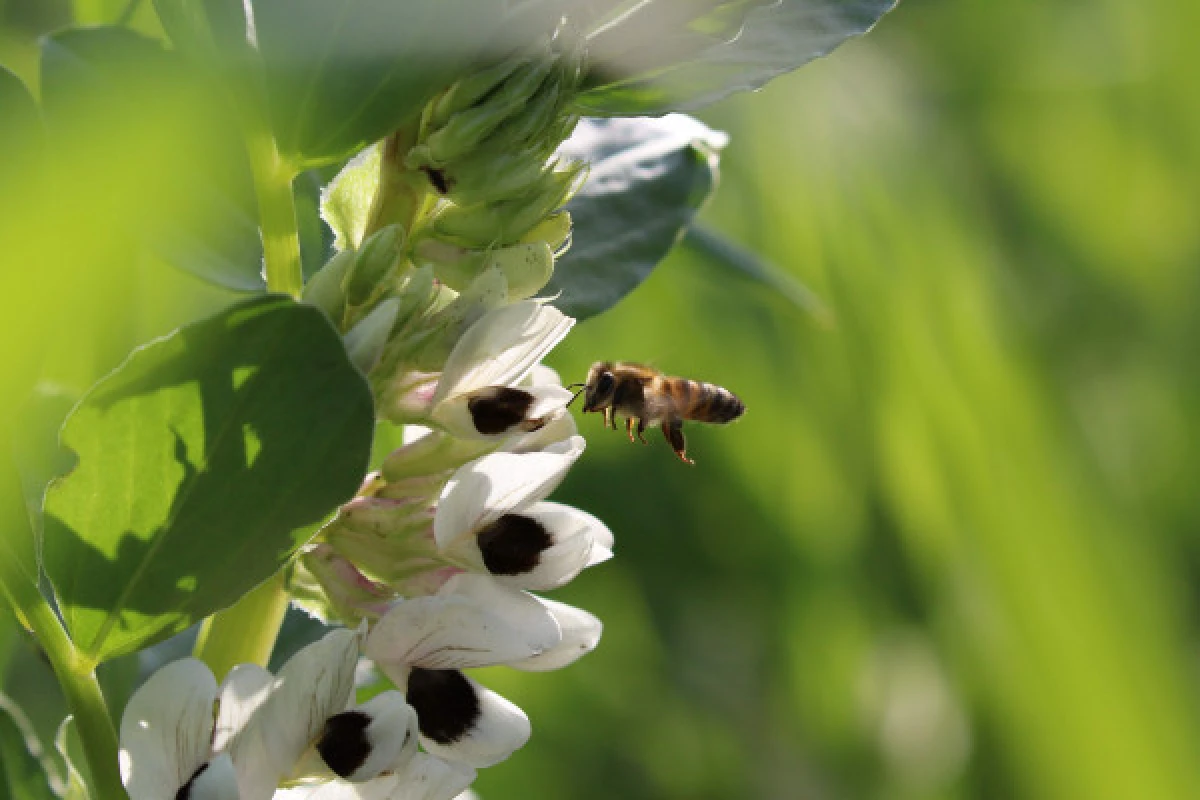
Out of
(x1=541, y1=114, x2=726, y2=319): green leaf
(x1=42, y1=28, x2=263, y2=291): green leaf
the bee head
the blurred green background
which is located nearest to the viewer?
(x1=42, y1=28, x2=263, y2=291): green leaf

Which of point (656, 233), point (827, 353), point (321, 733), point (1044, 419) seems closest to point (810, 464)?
point (827, 353)

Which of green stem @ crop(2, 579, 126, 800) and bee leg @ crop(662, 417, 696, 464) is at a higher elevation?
green stem @ crop(2, 579, 126, 800)

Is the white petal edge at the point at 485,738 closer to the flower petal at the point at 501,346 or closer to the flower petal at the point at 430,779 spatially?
the flower petal at the point at 430,779

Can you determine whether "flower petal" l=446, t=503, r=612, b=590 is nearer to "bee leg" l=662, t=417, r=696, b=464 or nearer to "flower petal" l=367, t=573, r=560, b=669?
"flower petal" l=367, t=573, r=560, b=669

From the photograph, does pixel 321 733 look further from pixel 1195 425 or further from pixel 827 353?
pixel 1195 425

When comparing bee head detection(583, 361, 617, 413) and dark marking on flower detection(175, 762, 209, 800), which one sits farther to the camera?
bee head detection(583, 361, 617, 413)

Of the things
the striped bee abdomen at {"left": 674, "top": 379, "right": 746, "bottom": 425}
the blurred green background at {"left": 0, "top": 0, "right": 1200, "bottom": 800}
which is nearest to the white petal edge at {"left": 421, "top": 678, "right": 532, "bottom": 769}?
the striped bee abdomen at {"left": 674, "top": 379, "right": 746, "bottom": 425}

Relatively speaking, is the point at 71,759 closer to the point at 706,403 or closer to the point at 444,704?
the point at 444,704

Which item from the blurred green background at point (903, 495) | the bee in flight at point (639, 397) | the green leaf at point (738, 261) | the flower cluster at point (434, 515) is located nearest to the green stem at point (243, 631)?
the flower cluster at point (434, 515)
